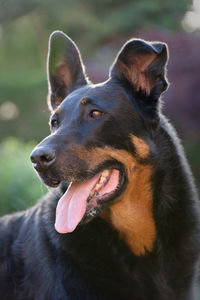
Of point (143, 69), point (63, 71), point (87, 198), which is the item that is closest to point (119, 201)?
point (87, 198)

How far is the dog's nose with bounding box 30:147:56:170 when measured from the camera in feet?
11.3

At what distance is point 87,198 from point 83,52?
1995 centimetres

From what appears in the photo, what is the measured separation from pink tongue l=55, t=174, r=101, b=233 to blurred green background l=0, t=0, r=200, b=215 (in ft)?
9.92

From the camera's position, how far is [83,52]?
23.0m

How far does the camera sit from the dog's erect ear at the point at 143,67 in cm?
382

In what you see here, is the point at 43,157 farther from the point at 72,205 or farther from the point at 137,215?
the point at 137,215

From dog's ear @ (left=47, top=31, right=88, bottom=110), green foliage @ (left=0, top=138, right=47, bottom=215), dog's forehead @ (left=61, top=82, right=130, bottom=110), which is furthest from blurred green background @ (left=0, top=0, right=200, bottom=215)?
dog's forehead @ (left=61, top=82, right=130, bottom=110)

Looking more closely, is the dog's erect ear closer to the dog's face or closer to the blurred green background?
the dog's face

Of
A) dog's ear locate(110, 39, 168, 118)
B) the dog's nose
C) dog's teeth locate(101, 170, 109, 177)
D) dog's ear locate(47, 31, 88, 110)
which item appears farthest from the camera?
dog's ear locate(47, 31, 88, 110)

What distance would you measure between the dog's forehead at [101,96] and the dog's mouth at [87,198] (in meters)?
0.54

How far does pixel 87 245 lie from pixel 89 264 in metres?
0.15

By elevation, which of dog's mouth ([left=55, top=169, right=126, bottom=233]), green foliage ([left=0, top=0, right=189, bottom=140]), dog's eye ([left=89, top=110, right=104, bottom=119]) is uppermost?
green foliage ([left=0, top=0, right=189, bottom=140])

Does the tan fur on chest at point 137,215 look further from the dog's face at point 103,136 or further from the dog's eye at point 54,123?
the dog's eye at point 54,123

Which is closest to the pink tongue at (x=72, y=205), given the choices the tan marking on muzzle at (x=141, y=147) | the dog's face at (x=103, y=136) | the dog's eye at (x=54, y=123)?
the dog's face at (x=103, y=136)
